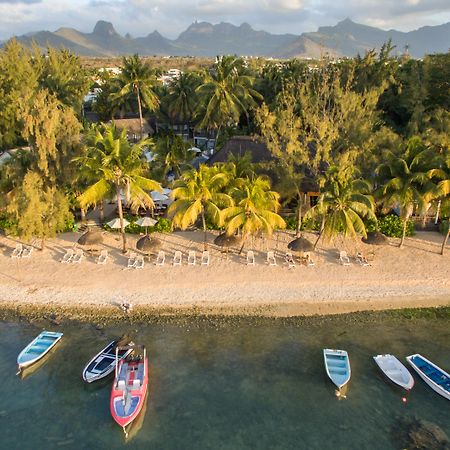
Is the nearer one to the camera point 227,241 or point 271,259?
point 227,241

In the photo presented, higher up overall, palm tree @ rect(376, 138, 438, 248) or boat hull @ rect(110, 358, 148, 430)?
palm tree @ rect(376, 138, 438, 248)

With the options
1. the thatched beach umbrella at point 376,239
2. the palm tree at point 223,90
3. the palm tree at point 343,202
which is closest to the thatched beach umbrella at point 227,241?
the palm tree at point 343,202

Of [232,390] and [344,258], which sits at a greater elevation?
[344,258]

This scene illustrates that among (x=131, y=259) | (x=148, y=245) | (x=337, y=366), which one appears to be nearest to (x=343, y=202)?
(x=337, y=366)

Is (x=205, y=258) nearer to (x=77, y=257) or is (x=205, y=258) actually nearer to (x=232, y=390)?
(x=77, y=257)

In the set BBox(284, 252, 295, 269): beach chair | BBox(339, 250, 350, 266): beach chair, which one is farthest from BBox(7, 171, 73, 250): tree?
BBox(339, 250, 350, 266): beach chair

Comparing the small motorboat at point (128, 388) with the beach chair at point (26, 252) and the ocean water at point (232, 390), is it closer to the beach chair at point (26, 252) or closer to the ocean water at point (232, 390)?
the ocean water at point (232, 390)

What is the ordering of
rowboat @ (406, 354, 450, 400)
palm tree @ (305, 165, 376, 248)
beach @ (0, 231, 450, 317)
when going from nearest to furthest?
rowboat @ (406, 354, 450, 400) < beach @ (0, 231, 450, 317) < palm tree @ (305, 165, 376, 248)

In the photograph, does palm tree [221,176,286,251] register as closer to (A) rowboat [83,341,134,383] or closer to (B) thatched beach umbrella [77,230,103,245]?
(B) thatched beach umbrella [77,230,103,245]
